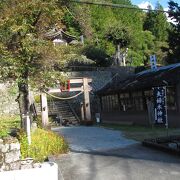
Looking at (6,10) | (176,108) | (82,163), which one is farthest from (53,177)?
(176,108)

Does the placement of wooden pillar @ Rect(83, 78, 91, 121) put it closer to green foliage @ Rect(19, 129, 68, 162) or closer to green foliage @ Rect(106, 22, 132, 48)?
green foliage @ Rect(19, 129, 68, 162)

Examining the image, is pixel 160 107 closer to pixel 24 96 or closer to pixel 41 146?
pixel 41 146

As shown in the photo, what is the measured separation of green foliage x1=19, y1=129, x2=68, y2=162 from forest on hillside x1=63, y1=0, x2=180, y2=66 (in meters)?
20.4

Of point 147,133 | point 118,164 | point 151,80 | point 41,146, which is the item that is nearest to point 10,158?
point 41,146

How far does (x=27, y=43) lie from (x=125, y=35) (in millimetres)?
36279

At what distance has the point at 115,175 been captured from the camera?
11102mm

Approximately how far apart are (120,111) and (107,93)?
7.99 feet

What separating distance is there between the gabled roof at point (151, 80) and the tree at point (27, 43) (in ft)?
33.8

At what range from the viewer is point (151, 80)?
2673cm

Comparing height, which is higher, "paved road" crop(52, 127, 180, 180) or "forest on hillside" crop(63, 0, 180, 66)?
"forest on hillside" crop(63, 0, 180, 66)

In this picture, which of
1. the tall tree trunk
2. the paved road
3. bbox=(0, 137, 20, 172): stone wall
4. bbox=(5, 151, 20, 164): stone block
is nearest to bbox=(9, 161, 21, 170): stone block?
bbox=(0, 137, 20, 172): stone wall

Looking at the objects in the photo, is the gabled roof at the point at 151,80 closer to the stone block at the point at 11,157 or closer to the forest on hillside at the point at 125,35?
the forest on hillside at the point at 125,35

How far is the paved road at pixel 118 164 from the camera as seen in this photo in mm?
11000

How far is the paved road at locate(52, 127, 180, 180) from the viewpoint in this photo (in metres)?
11.0
